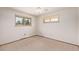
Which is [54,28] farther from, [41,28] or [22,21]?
[22,21]

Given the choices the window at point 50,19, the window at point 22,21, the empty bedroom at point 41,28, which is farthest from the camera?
Answer: the window at point 50,19

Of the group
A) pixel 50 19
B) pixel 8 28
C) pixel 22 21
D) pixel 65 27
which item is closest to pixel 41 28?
pixel 50 19

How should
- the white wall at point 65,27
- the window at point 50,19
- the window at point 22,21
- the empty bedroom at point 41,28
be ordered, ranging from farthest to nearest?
the window at point 50,19 < the window at point 22,21 < the white wall at point 65,27 < the empty bedroom at point 41,28

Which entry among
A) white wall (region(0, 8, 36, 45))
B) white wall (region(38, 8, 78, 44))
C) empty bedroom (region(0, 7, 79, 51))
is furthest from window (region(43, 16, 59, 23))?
white wall (region(0, 8, 36, 45))

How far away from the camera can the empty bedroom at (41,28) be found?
290 centimetres

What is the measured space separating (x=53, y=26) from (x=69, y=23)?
1152 mm

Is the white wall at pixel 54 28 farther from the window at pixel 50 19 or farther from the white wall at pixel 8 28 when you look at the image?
the window at pixel 50 19

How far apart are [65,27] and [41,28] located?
2.07 metres

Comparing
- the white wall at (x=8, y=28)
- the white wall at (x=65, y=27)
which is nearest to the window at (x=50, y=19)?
the white wall at (x=65, y=27)
